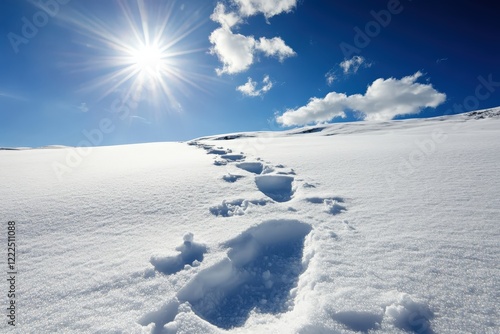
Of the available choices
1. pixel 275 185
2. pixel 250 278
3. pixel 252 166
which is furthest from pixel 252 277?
pixel 252 166

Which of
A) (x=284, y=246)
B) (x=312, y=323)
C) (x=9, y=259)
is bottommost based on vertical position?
(x=312, y=323)

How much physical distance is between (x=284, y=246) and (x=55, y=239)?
222cm

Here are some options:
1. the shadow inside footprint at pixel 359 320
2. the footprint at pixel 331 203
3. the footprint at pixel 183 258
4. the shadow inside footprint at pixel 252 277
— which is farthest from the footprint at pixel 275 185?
the shadow inside footprint at pixel 359 320

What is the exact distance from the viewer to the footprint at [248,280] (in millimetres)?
1848

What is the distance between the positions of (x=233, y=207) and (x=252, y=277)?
0.99 meters

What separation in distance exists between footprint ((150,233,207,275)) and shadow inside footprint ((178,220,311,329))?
195mm

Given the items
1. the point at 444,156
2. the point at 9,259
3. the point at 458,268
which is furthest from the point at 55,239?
the point at 444,156

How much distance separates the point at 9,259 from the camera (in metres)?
2.14

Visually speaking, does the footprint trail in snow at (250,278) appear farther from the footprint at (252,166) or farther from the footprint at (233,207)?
the footprint at (252,166)

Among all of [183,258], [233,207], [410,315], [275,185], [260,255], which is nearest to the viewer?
[410,315]

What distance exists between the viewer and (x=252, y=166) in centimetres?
506

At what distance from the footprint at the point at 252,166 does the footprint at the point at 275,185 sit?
72 cm

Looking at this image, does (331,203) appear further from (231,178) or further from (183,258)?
(183,258)

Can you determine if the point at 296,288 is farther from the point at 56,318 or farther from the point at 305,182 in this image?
the point at 305,182
